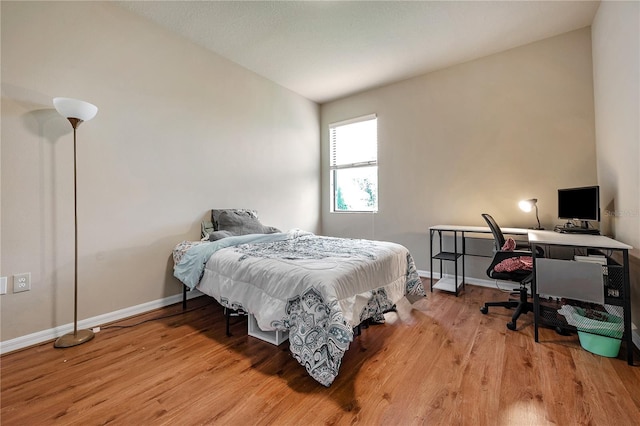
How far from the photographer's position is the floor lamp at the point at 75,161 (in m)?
1.93

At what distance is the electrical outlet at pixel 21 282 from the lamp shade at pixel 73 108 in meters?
1.25

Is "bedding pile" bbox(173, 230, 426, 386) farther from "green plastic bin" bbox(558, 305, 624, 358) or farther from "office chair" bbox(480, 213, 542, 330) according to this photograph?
"green plastic bin" bbox(558, 305, 624, 358)

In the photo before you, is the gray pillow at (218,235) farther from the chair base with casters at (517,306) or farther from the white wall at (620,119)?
the white wall at (620,119)

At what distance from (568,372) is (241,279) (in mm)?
2239

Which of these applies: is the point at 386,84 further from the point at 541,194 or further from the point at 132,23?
the point at 132,23

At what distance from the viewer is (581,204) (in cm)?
252

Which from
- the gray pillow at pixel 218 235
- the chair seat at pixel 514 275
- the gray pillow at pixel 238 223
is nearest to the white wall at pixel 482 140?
the chair seat at pixel 514 275

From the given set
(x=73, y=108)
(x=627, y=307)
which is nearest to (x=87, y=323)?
(x=73, y=108)

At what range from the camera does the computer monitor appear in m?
2.38

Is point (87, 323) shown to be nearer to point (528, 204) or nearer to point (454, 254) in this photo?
point (454, 254)

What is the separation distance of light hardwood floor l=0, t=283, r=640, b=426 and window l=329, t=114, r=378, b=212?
2.60 metres

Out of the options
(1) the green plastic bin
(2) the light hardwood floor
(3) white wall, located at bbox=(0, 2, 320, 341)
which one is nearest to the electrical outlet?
(3) white wall, located at bbox=(0, 2, 320, 341)

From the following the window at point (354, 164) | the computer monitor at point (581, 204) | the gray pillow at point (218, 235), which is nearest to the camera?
the computer monitor at point (581, 204)

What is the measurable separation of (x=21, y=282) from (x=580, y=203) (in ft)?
15.7
